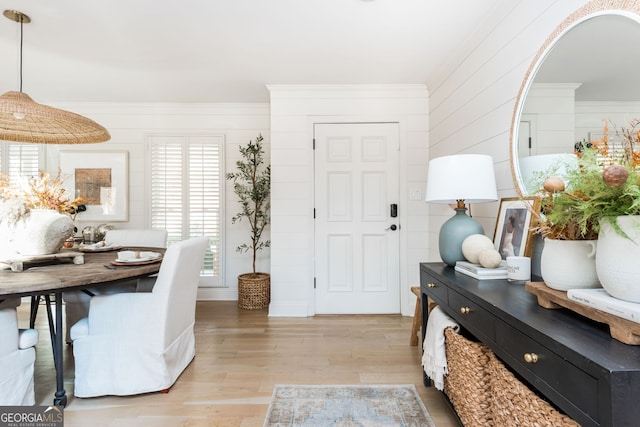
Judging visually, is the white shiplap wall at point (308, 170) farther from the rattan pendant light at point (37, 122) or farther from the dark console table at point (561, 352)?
the dark console table at point (561, 352)

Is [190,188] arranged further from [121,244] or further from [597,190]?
[597,190]

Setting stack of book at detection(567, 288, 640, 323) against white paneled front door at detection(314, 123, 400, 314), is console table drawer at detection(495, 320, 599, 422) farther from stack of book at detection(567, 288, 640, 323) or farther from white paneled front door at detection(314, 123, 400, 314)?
white paneled front door at detection(314, 123, 400, 314)

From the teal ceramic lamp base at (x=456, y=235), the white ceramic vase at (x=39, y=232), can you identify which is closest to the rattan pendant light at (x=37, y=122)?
the white ceramic vase at (x=39, y=232)

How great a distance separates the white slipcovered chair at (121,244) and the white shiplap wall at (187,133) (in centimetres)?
116

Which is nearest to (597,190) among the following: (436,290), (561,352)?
(561,352)

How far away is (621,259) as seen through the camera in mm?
912

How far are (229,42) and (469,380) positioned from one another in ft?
8.95

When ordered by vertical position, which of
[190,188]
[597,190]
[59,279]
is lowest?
[59,279]

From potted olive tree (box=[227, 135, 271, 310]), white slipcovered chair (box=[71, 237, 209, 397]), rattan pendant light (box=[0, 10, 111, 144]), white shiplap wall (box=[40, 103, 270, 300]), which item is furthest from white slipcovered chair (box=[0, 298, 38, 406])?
white shiplap wall (box=[40, 103, 270, 300])

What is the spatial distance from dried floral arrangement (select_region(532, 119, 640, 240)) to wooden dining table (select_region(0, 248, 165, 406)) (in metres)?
2.10

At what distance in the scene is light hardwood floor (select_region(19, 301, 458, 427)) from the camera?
6.07 ft

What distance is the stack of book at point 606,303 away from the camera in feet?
2.77

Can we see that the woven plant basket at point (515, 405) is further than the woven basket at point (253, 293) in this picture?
No

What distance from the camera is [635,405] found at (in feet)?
2.40
